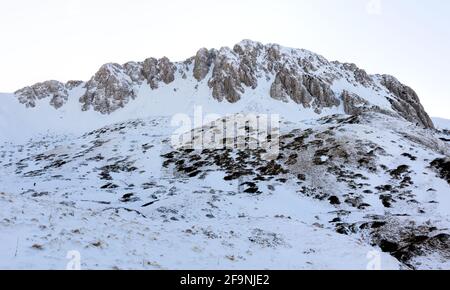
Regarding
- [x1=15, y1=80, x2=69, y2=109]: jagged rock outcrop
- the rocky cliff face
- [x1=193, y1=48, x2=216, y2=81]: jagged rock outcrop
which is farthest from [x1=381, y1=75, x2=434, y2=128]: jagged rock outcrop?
[x1=15, y1=80, x2=69, y2=109]: jagged rock outcrop

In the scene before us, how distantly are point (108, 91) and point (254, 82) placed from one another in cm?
3746

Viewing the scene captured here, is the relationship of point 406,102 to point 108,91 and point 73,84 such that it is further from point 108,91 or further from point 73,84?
point 73,84

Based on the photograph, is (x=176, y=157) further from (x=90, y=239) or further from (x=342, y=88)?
(x=342, y=88)

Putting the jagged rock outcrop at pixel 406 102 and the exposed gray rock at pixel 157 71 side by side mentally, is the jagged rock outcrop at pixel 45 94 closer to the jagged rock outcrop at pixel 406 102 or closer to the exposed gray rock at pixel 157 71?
the exposed gray rock at pixel 157 71

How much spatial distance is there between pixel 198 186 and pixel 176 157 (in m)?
13.0

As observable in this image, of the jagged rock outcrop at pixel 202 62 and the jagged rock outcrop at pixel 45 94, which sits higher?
the jagged rock outcrop at pixel 202 62

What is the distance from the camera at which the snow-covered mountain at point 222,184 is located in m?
14.8

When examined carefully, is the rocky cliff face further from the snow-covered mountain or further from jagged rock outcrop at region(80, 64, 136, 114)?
the snow-covered mountain

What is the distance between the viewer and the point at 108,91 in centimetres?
10388

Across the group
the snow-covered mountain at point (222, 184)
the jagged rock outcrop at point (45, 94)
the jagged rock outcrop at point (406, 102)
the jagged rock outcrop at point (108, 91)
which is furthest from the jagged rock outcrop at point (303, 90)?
the jagged rock outcrop at point (45, 94)

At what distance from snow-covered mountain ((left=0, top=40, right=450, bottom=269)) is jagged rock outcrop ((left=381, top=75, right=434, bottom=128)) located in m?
13.9

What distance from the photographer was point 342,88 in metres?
107

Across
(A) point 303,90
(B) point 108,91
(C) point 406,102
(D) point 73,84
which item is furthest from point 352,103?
(D) point 73,84

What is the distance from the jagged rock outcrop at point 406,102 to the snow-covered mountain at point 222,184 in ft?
45.6
